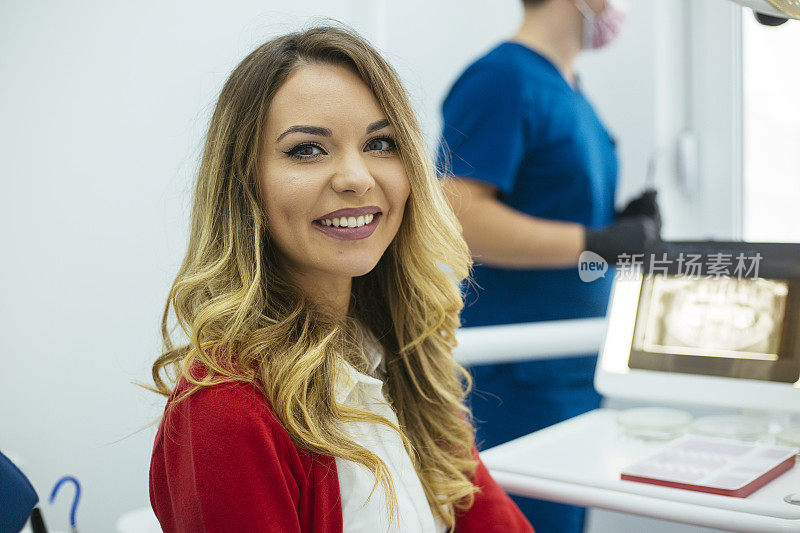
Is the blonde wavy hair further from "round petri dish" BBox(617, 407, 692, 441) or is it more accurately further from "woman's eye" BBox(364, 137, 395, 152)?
"round petri dish" BBox(617, 407, 692, 441)

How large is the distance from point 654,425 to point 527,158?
23.6 inches

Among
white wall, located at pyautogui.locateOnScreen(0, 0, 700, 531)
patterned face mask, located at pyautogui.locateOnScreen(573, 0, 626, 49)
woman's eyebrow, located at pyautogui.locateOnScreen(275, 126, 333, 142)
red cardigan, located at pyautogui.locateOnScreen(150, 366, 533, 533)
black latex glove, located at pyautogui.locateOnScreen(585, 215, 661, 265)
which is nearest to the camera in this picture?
red cardigan, located at pyautogui.locateOnScreen(150, 366, 533, 533)

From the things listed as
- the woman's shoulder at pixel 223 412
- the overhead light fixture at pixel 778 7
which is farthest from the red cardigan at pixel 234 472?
the overhead light fixture at pixel 778 7

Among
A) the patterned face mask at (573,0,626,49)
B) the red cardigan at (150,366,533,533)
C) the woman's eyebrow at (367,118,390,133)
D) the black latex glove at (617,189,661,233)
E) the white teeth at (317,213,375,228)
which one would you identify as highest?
the patterned face mask at (573,0,626,49)

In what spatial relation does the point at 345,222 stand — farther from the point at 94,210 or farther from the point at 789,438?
the point at 94,210

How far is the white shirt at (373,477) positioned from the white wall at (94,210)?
0.61 metres

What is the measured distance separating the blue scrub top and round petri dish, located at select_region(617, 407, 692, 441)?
397mm

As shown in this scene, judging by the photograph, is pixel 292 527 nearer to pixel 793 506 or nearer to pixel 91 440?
pixel 793 506

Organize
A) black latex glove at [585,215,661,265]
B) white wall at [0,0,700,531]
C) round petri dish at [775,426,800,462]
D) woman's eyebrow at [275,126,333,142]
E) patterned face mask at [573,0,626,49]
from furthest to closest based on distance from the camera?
patterned face mask at [573,0,626,49]
black latex glove at [585,215,661,265]
white wall at [0,0,700,531]
round petri dish at [775,426,800,462]
woman's eyebrow at [275,126,333,142]

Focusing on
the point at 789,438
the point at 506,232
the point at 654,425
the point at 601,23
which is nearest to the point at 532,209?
the point at 506,232

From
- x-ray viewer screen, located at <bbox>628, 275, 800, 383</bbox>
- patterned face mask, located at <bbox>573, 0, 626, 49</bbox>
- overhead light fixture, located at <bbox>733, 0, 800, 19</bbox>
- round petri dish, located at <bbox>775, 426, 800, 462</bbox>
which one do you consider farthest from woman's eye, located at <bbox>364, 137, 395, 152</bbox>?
patterned face mask, located at <bbox>573, 0, 626, 49</bbox>

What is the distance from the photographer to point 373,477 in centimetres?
89

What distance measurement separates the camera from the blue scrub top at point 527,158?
1564mm

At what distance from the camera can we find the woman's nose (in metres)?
0.88
